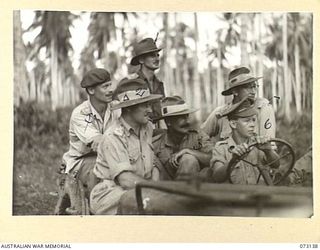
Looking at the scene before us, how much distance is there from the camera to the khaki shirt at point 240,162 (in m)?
1.44

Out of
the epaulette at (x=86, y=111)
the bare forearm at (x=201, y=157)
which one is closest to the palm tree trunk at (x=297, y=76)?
the bare forearm at (x=201, y=157)

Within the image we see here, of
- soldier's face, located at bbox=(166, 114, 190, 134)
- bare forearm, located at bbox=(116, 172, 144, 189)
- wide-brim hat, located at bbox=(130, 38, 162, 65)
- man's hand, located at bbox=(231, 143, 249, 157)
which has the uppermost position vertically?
wide-brim hat, located at bbox=(130, 38, 162, 65)

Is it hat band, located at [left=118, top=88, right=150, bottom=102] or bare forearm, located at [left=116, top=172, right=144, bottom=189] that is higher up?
hat band, located at [left=118, top=88, right=150, bottom=102]

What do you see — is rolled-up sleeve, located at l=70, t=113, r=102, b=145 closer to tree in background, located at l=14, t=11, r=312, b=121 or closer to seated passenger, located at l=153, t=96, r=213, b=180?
tree in background, located at l=14, t=11, r=312, b=121

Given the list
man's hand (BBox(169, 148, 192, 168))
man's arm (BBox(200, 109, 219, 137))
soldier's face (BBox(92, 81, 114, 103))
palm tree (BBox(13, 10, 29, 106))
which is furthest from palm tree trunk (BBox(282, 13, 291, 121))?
palm tree (BBox(13, 10, 29, 106))

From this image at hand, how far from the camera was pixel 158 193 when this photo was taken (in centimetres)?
142

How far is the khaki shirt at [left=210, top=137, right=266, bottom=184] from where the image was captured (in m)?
1.44

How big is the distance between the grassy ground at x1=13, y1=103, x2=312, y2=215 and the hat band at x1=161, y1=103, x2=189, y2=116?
0.98 ft

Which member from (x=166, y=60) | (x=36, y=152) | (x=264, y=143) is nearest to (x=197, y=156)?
(x=264, y=143)

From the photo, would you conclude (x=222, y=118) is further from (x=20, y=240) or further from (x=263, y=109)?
(x=20, y=240)

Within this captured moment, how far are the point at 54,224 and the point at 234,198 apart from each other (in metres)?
0.57

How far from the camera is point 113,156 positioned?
1.43m

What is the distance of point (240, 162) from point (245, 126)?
0.38 ft
